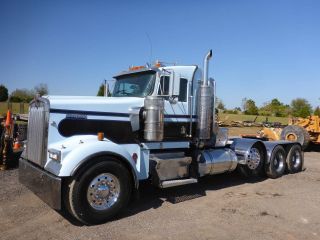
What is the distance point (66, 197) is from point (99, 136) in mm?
1129

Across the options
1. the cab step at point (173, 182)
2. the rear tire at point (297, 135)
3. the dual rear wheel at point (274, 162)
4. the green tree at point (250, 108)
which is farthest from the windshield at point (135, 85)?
the green tree at point (250, 108)

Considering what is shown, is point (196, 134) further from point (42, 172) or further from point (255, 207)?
point (42, 172)

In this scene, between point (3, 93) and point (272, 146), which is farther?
point (3, 93)

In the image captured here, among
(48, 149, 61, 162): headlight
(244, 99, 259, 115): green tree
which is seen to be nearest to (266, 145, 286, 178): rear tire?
(48, 149, 61, 162): headlight

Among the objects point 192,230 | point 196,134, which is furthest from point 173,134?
point 192,230

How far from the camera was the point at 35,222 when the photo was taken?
5.52m

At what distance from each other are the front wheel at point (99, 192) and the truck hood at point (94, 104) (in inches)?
40.4

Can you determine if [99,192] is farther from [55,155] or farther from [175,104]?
[175,104]

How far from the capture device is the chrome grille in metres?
5.74

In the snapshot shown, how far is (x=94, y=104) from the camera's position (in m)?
6.08

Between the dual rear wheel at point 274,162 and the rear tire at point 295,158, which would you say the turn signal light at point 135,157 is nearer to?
the dual rear wheel at point 274,162

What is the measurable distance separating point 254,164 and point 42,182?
563cm

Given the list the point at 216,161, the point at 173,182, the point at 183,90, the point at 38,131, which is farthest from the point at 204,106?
the point at 38,131

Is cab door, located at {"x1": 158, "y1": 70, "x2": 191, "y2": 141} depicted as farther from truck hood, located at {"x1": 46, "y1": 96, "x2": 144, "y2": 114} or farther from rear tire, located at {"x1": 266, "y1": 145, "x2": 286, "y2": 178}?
rear tire, located at {"x1": 266, "y1": 145, "x2": 286, "y2": 178}
